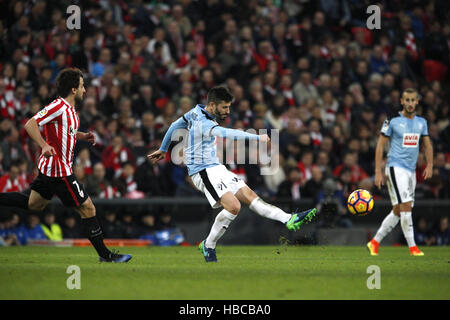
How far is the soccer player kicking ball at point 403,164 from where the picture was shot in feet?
39.1

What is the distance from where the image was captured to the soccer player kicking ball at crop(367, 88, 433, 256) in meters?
11.9

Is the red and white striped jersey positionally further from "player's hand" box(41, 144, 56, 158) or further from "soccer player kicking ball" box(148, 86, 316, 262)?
"soccer player kicking ball" box(148, 86, 316, 262)

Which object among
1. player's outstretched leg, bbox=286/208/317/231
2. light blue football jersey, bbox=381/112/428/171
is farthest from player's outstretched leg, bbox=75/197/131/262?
light blue football jersey, bbox=381/112/428/171

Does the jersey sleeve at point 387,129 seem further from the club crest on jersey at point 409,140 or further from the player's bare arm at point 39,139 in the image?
the player's bare arm at point 39,139

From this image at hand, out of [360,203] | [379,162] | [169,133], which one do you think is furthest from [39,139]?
[379,162]

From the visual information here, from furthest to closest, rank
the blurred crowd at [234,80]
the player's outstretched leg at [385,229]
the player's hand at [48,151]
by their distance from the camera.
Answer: the blurred crowd at [234,80] < the player's outstretched leg at [385,229] < the player's hand at [48,151]

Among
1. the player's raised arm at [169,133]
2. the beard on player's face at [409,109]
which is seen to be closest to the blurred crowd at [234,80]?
the beard on player's face at [409,109]

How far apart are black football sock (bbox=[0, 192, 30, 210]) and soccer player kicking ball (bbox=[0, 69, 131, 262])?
0.11 metres

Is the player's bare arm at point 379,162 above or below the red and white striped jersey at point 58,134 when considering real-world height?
below

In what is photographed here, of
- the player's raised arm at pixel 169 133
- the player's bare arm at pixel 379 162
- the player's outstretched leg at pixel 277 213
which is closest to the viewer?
the player's outstretched leg at pixel 277 213

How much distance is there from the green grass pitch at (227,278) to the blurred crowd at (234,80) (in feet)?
18.3
